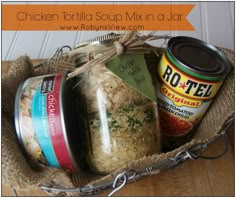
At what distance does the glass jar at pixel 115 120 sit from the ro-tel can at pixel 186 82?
0.17 feet

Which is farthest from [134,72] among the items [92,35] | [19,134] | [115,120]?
[92,35]

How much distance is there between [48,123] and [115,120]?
10 cm

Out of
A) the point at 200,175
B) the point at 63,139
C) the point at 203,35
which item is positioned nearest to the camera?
the point at 63,139

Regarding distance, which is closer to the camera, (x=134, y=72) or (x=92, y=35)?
(x=134, y=72)

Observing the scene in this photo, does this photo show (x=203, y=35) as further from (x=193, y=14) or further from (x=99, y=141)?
(x=99, y=141)

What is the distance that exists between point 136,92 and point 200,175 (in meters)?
0.21

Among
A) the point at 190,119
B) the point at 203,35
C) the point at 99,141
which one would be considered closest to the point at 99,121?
the point at 99,141

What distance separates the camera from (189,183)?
574 mm

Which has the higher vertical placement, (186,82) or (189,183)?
(186,82)

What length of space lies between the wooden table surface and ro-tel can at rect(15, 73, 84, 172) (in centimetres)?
9

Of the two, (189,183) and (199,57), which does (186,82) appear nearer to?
(199,57)

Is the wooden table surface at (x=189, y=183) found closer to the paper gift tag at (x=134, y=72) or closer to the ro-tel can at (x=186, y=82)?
the ro-tel can at (x=186, y=82)

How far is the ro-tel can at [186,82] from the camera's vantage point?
50cm

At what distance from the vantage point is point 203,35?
872 millimetres
